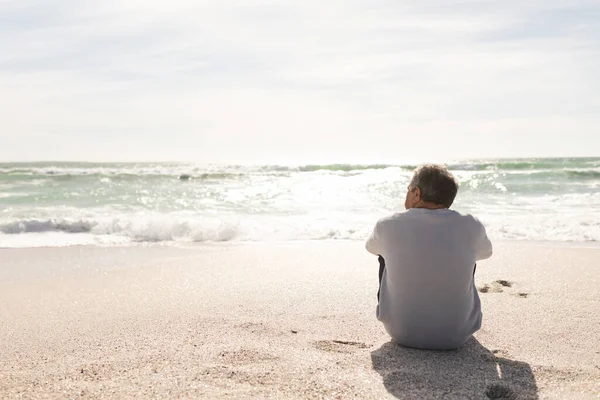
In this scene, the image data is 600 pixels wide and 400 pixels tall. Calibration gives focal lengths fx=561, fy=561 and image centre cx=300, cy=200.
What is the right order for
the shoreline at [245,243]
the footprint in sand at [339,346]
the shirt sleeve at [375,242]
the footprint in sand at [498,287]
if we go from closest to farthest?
1. the shirt sleeve at [375,242]
2. the footprint in sand at [339,346]
3. the footprint in sand at [498,287]
4. the shoreline at [245,243]

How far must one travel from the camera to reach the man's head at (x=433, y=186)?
9.04 feet

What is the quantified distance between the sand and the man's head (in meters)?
0.80

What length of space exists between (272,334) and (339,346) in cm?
44

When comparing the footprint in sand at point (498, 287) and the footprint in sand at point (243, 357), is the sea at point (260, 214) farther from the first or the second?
the footprint in sand at point (243, 357)

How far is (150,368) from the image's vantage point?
2643 mm

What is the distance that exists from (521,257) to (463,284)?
3412 mm

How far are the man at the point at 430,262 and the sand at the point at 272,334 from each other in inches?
5.9

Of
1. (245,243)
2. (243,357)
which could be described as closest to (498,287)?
(243,357)

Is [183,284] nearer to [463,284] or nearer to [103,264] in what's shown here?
[103,264]

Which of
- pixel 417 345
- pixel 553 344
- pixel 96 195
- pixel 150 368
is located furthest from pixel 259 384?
pixel 96 195

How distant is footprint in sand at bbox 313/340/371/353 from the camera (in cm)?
300

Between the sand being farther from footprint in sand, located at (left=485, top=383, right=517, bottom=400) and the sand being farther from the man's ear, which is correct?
the man's ear

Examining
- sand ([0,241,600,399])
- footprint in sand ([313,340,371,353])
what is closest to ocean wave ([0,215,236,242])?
sand ([0,241,600,399])

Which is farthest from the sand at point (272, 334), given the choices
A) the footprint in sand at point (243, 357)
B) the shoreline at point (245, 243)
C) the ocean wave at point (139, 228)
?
the ocean wave at point (139, 228)
